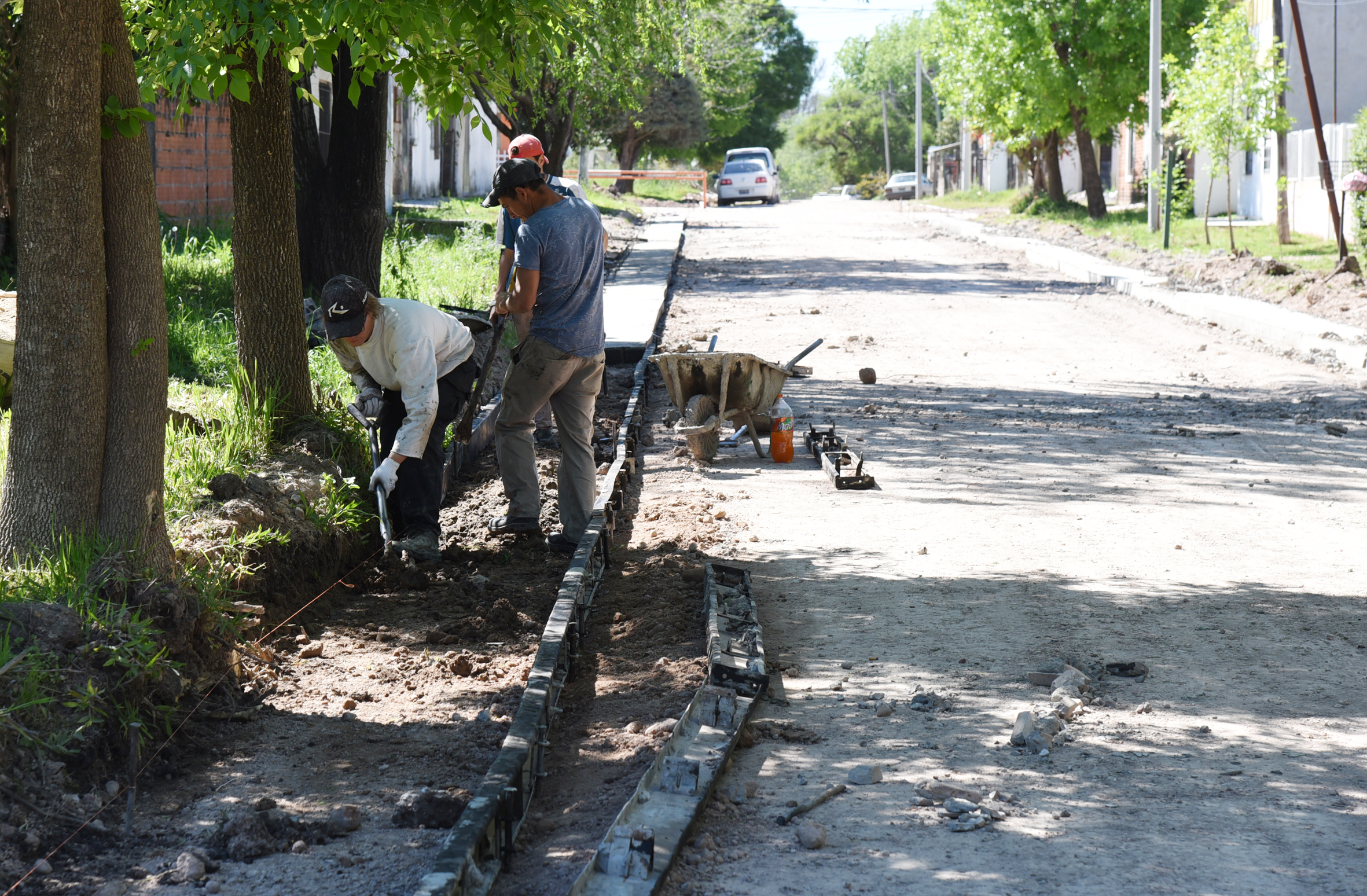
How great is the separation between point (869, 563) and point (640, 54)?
15571 millimetres

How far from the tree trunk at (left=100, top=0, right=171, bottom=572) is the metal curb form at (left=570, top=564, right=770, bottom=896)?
2.05 meters

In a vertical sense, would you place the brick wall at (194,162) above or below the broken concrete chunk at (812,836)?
above

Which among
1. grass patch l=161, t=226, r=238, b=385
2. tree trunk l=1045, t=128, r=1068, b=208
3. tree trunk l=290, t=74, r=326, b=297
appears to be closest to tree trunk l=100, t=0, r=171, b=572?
grass patch l=161, t=226, r=238, b=385

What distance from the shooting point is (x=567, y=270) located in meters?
6.48

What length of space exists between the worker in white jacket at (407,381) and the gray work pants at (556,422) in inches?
10.6

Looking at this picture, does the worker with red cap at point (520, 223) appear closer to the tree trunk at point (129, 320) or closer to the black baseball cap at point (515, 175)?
the black baseball cap at point (515, 175)

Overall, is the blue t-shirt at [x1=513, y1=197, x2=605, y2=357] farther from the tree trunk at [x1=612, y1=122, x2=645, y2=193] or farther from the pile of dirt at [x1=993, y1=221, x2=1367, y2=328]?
the tree trunk at [x1=612, y1=122, x2=645, y2=193]

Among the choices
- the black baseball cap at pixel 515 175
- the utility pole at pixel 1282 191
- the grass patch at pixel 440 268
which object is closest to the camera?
the black baseball cap at pixel 515 175

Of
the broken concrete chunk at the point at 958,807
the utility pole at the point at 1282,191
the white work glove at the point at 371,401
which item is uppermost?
the utility pole at the point at 1282,191

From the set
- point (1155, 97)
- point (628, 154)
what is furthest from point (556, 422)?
point (628, 154)

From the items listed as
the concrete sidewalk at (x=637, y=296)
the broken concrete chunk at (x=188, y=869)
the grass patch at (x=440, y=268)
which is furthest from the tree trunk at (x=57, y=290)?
the grass patch at (x=440, y=268)

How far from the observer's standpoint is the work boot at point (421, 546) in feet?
20.9

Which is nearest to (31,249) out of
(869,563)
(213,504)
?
(213,504)

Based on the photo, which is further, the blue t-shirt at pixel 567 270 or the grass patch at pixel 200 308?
the grass patch at pixel 200 308
